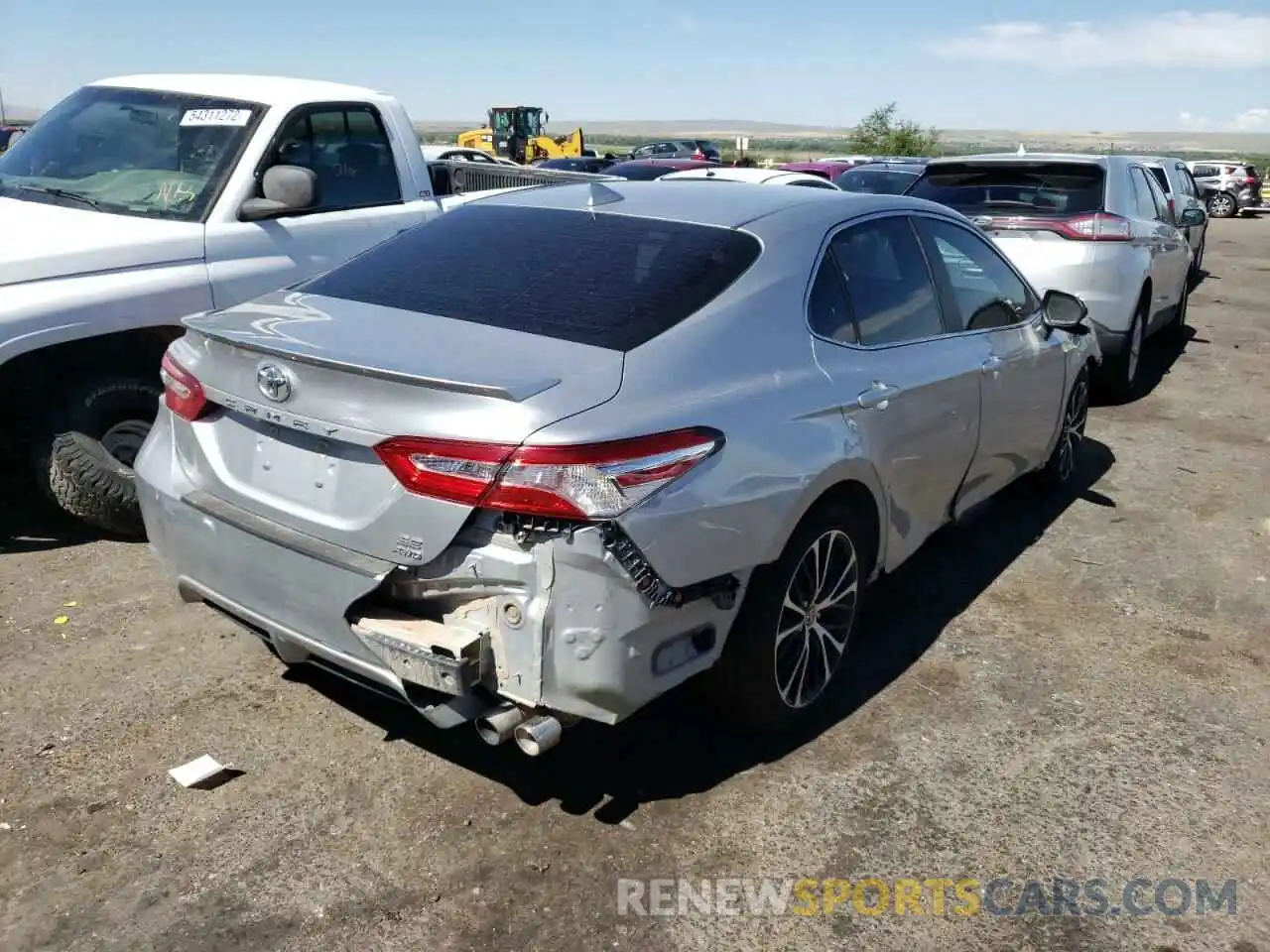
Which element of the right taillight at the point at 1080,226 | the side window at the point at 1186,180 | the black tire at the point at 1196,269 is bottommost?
the black tire at the point at 1196,269

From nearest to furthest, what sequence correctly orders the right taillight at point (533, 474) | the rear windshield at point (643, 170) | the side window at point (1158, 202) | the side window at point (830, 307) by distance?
1. the right taillight at point (533, 474)
2. the side window at point (830, 307)
3. the side window at point (1158, 202)
4. the rear windshield at point (643, 170)

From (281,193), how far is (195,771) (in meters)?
2.97

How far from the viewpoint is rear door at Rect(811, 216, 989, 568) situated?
3.60 meters

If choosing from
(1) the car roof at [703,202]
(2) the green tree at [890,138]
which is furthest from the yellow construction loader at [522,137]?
(1) the car roof at [703,202]

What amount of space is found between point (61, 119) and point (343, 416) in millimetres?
4136

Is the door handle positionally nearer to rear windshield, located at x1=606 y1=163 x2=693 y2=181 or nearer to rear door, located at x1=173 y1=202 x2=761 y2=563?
rear door, located at x1=173 y1=202 x2=761 y2=563

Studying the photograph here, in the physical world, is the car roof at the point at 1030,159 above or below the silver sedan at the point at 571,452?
above

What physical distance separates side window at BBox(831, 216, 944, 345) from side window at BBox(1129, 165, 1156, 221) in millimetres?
5048

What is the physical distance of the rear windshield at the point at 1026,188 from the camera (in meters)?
8.02

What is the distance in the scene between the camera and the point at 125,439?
501cm

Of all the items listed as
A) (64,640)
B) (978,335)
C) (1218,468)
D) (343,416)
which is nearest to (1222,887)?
(978,335)

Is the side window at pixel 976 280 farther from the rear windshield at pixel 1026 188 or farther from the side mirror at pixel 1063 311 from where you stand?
the rear windshield at pixel 1026 188

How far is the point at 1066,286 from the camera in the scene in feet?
25.5

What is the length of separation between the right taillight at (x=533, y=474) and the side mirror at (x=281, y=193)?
2.97m
